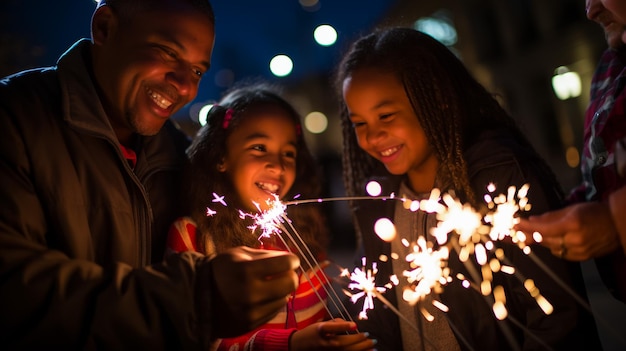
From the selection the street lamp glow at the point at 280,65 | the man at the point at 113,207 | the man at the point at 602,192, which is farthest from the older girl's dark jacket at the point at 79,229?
the man at the point at 602,192

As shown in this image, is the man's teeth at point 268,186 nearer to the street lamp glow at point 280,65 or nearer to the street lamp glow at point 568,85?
the street lamp glow at point 280,65

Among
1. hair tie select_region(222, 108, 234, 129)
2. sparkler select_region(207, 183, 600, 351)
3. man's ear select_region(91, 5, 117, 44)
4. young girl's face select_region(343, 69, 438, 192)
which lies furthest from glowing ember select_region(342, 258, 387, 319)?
man's ear select_region(91, 5, 117, 44)

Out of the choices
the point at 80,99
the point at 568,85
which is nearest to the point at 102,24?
the point at 80,99

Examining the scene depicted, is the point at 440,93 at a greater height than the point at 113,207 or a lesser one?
greater

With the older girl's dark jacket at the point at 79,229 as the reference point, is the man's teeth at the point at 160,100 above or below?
above

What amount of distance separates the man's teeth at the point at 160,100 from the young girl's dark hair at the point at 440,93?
1057mm

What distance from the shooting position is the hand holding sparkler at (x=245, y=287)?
138cm

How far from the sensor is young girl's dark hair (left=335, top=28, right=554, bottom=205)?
7.38ft

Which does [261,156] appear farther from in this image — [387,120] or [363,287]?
[363,287]

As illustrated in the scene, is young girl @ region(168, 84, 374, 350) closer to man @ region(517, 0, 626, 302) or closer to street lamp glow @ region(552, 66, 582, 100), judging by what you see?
man @ region(517, 0, 626, 302)

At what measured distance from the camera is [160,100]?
2170 millimetres

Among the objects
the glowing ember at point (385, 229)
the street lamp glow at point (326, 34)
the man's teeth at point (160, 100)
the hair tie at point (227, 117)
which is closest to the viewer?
the man's teeth at point (160, 100)

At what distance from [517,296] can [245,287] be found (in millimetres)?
1366

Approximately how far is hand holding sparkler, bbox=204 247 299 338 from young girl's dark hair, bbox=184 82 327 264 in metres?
0.86
